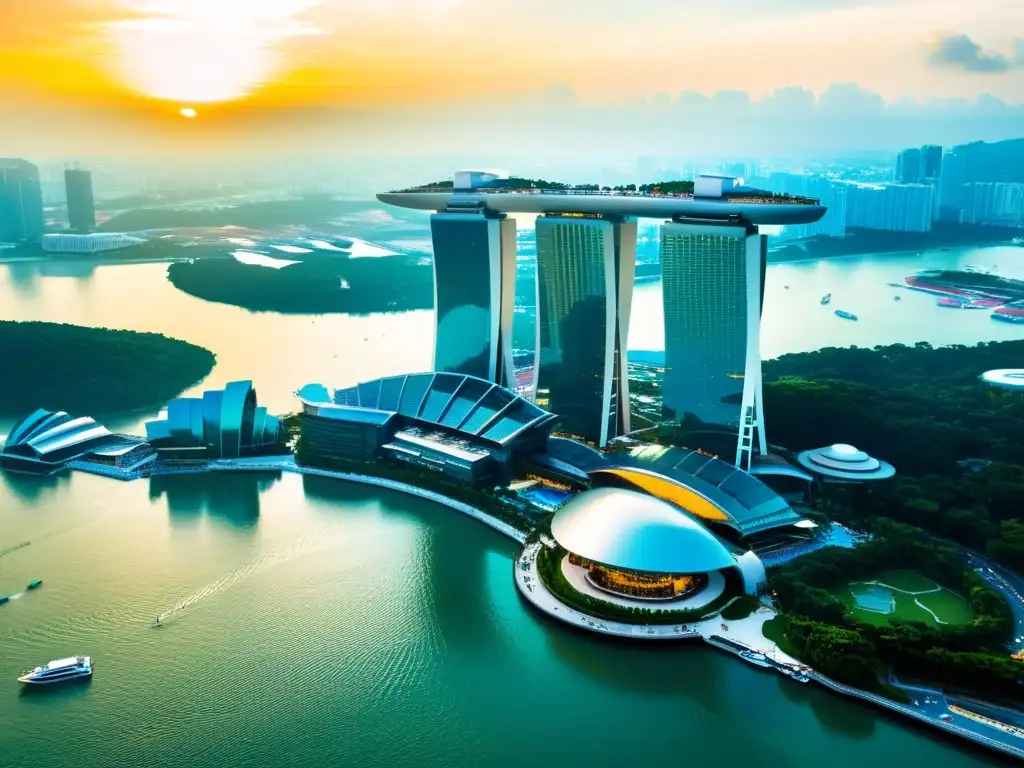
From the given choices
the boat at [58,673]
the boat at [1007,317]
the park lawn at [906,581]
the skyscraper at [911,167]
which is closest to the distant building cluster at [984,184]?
the skyscraper at [911,167]

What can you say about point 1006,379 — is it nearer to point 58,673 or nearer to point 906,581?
point 906,581

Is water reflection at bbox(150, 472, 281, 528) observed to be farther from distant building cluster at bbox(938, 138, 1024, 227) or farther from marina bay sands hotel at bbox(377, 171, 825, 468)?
distant building cluster at bbox(938, 138, 1024, 227)

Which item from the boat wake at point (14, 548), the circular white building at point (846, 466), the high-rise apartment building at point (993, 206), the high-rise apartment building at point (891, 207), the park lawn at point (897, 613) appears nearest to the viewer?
the park lawn at point (897, 613)

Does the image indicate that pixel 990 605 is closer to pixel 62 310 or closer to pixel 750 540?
pixel 750 540

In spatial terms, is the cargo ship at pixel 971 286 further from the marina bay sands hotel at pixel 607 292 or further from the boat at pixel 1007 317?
the marina bay sands hotel at pixel 607 292

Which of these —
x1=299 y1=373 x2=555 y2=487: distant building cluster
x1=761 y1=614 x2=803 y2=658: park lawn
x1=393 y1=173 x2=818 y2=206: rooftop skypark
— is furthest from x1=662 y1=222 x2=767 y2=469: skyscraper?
x1=761 y1=614 x2=803 y2=658: park lawn

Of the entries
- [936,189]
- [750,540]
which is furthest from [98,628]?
[936,189]
